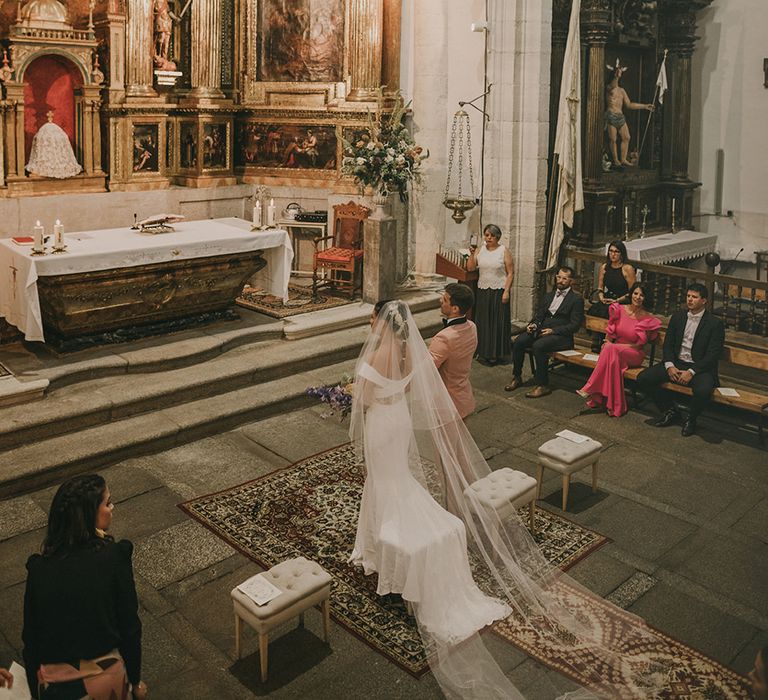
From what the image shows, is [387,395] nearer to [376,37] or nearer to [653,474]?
[653,474]

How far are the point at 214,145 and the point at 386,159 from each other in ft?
8.22

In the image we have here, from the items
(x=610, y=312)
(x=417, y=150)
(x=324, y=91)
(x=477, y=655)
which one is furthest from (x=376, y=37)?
(x=477, y=655)

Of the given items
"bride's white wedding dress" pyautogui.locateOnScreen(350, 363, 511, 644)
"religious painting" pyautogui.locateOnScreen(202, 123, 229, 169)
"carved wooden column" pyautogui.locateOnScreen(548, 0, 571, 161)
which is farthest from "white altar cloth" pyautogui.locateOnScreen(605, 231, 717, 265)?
"bride's white wedding dress" pyautogui.locateOnScreen(350, 363, 511, 644)

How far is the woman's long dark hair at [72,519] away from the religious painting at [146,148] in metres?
8.01

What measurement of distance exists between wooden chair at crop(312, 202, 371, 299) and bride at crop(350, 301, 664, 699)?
5.36 metres

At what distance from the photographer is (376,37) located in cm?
1105

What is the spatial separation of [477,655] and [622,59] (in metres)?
9.92

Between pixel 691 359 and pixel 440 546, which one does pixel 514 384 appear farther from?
pixel 440 546

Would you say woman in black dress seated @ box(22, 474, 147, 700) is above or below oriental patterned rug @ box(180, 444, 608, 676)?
above

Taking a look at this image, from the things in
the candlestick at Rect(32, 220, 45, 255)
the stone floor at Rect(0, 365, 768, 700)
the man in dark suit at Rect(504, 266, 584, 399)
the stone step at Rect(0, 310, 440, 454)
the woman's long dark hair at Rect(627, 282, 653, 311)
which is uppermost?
the candlestick at Rect(32, 220, 45, 255)

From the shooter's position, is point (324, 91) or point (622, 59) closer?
point (324, 91)

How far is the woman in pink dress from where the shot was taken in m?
8.47

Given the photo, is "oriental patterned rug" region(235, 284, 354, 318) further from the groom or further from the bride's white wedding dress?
the bride's white wedding dress

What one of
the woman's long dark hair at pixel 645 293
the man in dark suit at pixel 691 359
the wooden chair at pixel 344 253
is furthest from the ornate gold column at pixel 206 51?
the man in dark suit at pixel 691 359
